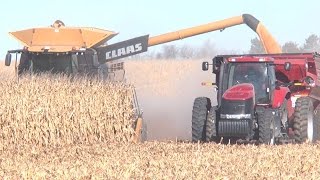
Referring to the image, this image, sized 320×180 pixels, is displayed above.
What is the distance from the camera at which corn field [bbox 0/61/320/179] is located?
7.65 metres

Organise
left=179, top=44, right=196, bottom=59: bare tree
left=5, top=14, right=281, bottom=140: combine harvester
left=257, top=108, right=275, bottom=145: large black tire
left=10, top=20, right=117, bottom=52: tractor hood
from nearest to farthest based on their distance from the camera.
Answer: left=257, top=108, right=275, bottom=145: large black tire, left=5, top=14, right=281, bottom=140: combine harvester, left=10, top=20, right=117, bottom=52: tractor hood, left=179, top=44, right=196, bottom=59: bare tree

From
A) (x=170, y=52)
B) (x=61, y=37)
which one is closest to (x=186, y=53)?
(x=170, y=52)

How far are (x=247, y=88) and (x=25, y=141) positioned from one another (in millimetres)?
3796

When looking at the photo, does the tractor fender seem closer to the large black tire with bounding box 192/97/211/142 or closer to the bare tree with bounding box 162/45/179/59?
the large black tire with bounding box 192/97/211/142

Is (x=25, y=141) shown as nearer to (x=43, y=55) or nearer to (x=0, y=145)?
(x=0, y=145)

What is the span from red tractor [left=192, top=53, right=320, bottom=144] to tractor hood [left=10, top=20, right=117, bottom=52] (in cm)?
350

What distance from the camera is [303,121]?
39.4ft

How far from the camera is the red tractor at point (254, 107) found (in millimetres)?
11281

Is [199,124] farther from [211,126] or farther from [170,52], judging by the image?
[170,52]

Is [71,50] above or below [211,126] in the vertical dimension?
above

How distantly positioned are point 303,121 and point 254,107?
1.06 m

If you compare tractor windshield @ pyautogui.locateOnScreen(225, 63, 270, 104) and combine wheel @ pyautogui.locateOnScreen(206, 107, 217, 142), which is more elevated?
tractor windshield @ pyautogui.locateOnScreen(225, 63, 270, 104)

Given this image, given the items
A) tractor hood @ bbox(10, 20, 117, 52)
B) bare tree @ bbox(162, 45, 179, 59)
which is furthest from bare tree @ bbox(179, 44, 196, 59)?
tractor hood @ bbox(10, 20, 117, 52)

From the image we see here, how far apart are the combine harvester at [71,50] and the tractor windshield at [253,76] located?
3.62 m
